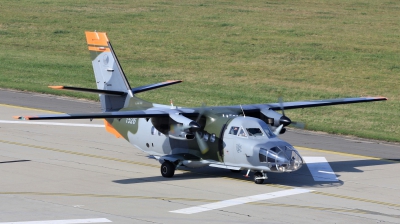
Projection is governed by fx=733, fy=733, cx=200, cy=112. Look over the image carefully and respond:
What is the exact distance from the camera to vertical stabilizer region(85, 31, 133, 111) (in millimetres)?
29750

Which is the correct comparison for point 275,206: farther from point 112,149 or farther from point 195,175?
point 112,149

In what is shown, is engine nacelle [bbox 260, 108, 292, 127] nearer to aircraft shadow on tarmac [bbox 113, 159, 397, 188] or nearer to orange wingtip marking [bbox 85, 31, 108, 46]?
aircraft shadow on tarmac [bbox 113, 159, 397, 188]

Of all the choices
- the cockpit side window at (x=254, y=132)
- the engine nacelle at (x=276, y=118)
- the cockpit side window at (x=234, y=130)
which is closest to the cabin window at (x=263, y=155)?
the cockpit side window at (x=254, y=132)

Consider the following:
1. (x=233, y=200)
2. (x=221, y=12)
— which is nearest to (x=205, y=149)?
(x=233, y=200)

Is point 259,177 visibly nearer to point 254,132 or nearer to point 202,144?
point 254,132

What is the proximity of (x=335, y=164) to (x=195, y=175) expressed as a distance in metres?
6.12

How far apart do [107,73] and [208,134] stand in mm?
6448

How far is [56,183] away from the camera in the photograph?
25.2 meters

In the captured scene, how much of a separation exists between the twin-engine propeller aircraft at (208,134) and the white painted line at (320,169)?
2.37 meters

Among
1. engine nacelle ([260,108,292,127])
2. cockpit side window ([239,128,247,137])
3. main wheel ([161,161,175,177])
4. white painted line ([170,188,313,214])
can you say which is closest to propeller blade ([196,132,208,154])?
main wheel ([161,161,175,177])

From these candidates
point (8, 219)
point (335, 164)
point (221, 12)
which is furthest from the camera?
point (221, 12)

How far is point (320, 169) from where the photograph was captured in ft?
92.9

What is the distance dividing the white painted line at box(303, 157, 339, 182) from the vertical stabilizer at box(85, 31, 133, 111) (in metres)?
7.71

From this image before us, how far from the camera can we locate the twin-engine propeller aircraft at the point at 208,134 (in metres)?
24.4
